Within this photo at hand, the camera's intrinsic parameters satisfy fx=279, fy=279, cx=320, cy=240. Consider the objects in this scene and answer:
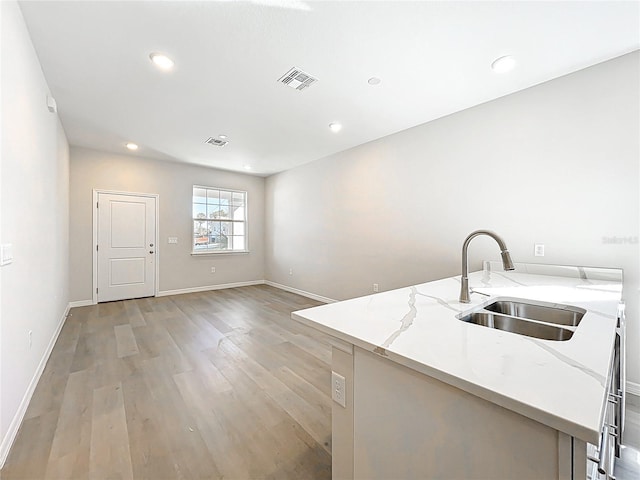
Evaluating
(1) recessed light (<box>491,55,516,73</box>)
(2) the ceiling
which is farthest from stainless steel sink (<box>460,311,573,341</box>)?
(1) recessed light (<box>491,55,516,73</box>)

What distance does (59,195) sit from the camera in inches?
140

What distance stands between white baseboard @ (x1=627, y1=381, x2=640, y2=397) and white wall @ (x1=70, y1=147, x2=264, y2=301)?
593 centimetres

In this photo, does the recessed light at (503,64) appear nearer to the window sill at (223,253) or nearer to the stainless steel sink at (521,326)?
the stainless steel sink at (521,326)

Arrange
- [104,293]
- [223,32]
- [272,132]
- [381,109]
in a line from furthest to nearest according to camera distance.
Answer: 1. [104,293]
2. [272,132]
3. [381,109]
4. [223,32]

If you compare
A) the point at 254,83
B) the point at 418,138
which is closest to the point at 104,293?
the point at 254,83

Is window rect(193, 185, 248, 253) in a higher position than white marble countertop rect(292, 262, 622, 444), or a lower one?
higher

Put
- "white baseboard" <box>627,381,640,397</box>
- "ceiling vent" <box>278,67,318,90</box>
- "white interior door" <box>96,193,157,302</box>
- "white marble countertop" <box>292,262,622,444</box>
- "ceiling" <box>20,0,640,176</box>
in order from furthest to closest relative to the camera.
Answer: "white interior door" <box>96,193,157,302</box>, "ceiling vent" <box>278,67,318,90</box>, "white baseboard" <box>627,381,640,397</box>, "ceiling" <box>20,0,640,176</box>, "white marble countertop" <box>292,262,622,444</box>

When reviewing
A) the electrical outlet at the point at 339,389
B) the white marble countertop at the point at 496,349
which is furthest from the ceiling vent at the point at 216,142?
the electrical outlet at the point at 339,389

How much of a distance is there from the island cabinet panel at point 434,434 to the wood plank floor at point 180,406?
2.13 ft

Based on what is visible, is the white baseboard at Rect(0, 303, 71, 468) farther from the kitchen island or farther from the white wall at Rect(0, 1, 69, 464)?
the kitchen island

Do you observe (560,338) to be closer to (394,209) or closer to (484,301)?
(484,301)

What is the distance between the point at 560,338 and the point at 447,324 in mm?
509

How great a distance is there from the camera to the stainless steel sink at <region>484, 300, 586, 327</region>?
1.41 meters

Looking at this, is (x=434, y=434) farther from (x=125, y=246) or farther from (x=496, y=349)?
(x=125, y=246)
